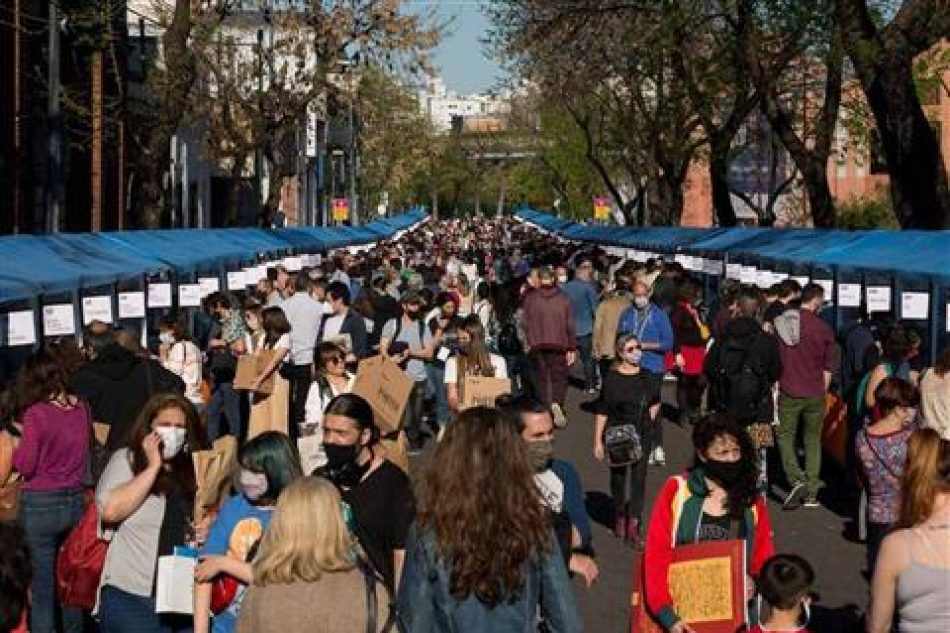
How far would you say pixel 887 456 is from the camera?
33.8ft

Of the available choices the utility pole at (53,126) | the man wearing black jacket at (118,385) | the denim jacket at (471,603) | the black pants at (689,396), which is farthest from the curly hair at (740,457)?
the utility pole at (53,126)

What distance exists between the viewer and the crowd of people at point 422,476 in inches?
222

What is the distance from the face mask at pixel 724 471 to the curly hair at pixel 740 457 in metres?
0.02

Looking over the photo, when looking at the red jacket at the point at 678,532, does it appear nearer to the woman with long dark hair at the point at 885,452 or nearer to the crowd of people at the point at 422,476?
the crowd of people at the point at 422,476

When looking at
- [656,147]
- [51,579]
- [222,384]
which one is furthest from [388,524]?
[656,147]

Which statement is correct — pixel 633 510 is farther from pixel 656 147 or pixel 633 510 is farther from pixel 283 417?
pixel 656 147

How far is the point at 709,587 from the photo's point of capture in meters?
6.98

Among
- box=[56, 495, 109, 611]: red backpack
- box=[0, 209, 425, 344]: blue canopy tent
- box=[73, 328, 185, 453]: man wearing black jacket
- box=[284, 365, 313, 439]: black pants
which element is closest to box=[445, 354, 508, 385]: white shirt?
box=[73, 328, 185, 453]: man wearing black jacket

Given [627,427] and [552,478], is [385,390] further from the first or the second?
[552,478]

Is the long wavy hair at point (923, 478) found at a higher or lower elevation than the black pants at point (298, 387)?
higher

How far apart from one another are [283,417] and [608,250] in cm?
3540

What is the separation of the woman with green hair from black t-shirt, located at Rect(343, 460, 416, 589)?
1.62 feet

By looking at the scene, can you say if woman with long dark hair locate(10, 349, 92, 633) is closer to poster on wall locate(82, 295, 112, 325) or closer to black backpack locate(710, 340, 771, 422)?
black backpack locate(710, 340, 771, 422)

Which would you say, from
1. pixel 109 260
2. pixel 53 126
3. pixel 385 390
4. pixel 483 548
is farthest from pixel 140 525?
pixel 53 126
